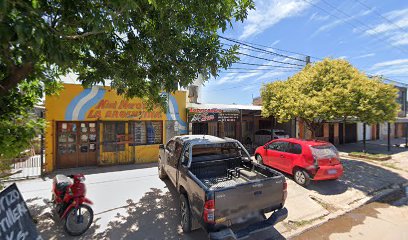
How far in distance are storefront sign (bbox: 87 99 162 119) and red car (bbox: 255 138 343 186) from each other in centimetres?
626

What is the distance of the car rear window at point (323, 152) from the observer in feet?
21.1

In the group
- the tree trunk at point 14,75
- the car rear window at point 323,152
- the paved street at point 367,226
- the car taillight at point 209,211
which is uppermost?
the tree trunk at point 14,75

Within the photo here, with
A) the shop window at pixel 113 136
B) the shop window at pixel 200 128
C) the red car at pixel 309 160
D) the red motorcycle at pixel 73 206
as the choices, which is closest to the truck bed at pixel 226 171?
the red motorcycle at pixel 73 206

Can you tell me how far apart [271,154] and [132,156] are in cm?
624

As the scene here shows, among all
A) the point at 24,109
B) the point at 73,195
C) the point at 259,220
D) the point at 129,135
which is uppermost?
the point at 24,109

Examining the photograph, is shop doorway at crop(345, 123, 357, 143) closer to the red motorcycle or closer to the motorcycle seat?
the red motorcycle

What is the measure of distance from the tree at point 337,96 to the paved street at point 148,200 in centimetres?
256

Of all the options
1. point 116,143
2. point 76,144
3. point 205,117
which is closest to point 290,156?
point 205,117

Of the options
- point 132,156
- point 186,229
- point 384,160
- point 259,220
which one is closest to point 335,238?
point 259,220

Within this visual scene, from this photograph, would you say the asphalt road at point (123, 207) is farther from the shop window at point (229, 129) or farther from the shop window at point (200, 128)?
the shop window at point (229, 129)

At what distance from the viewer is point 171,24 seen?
4004 millimetres

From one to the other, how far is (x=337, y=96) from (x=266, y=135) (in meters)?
7.81

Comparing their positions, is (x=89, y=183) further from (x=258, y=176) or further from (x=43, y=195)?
(x=258, y=176)

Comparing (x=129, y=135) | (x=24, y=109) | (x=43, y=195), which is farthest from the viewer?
(x=129, y=135)
